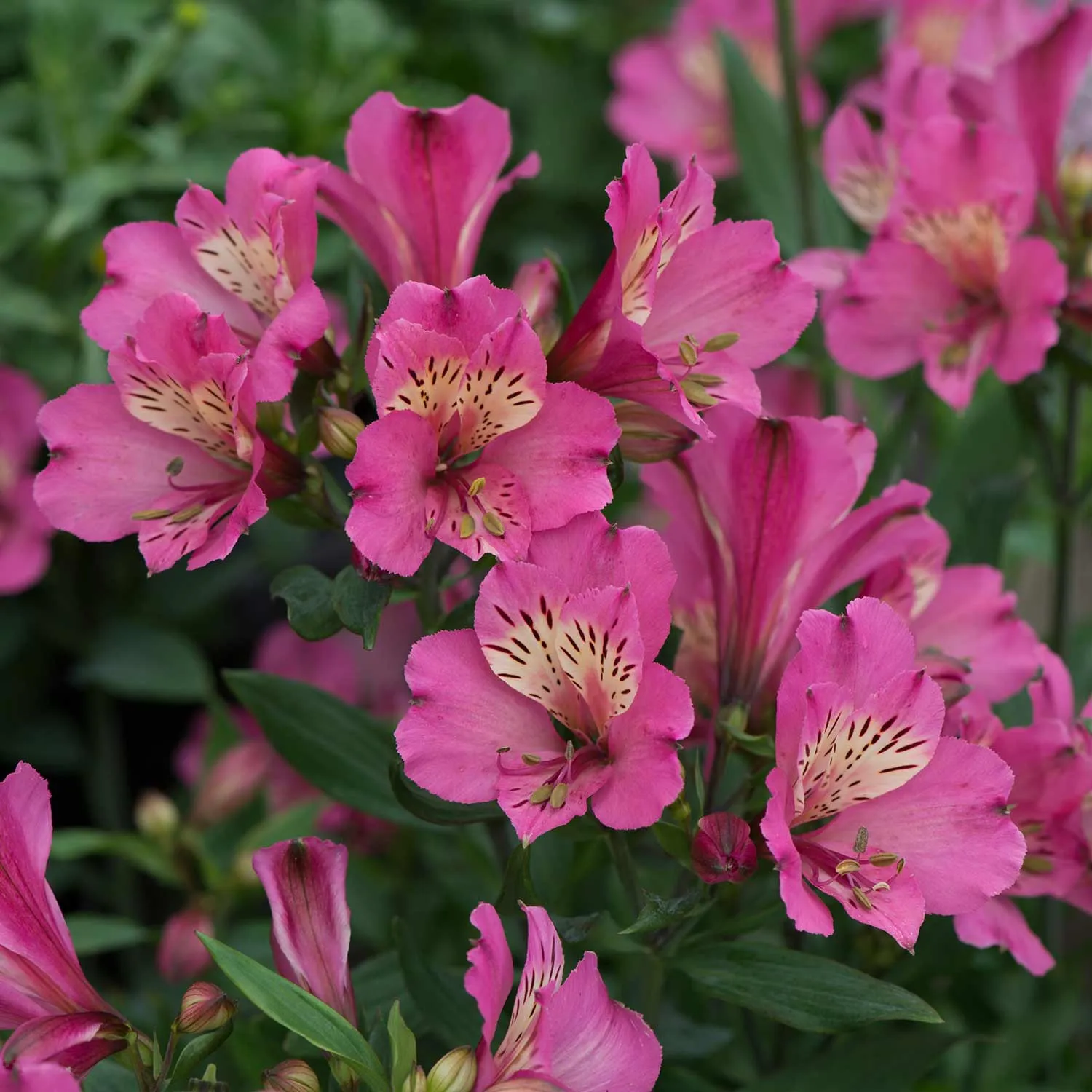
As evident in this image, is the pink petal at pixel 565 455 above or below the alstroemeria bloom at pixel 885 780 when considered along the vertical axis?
above

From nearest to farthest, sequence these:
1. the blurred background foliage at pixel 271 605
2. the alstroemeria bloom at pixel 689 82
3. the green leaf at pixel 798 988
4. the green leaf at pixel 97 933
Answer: the green leaf at pixel 798 988
the blurred background foliage at pixel 271 605
the green leaf at pixel 97 933
the alstroemeria bloom at pixel 689 82

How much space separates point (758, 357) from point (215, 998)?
468mm

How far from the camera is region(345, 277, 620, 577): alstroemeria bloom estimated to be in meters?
0.69

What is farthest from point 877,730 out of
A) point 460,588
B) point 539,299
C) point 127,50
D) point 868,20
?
point 868,20

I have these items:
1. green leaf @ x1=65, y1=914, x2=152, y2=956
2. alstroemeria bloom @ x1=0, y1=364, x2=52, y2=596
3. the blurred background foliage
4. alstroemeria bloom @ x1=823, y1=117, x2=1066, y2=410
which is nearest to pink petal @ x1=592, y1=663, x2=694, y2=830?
the blurred background foliage

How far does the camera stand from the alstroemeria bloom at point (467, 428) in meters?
0.69

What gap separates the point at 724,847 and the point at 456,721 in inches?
6.0

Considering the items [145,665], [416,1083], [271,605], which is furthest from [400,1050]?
[271,605]

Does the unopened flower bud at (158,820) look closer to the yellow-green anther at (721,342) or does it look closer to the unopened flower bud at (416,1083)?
the unopened flower bud at (416,1083)

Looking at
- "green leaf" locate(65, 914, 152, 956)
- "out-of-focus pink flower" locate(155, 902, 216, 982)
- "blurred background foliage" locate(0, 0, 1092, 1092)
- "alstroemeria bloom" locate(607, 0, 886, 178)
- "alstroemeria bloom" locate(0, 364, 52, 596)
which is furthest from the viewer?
"alstroemeria bloom" locate(607, 0, 886, 178)

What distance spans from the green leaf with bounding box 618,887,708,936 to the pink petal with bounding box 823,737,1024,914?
10 centimetres

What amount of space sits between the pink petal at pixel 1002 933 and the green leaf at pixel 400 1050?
32cm

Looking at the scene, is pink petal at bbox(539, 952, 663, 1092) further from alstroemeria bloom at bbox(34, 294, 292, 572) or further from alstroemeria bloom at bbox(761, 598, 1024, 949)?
alstroemeria bloom at bbox(34, 294, 292, 572)

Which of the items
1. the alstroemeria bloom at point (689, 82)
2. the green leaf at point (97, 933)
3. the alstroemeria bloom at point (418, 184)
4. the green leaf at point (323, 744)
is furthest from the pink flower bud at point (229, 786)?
the alstroemeria bloom at point (689, 82)
